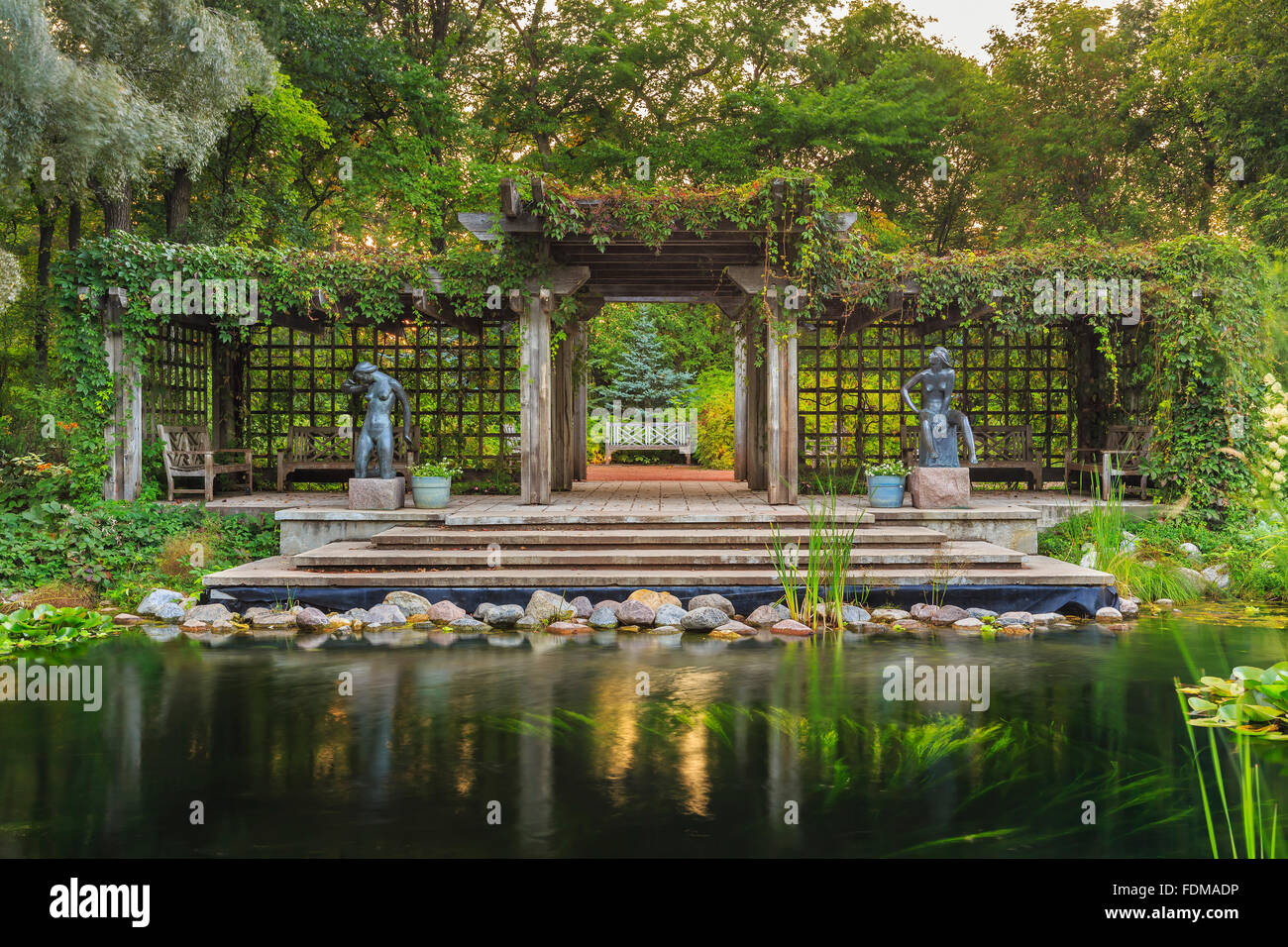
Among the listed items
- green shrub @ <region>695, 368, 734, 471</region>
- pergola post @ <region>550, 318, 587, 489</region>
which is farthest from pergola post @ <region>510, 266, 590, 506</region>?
green shrub @ <region>695, 368, 734, 471</region>

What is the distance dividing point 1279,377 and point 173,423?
37.6 ft

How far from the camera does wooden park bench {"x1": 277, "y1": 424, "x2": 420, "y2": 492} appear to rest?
11344 mm

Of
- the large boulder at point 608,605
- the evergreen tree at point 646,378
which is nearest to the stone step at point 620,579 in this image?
the large boulder at point 608,605

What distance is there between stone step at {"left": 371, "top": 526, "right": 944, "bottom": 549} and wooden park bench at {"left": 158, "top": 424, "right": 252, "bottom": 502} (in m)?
3.02

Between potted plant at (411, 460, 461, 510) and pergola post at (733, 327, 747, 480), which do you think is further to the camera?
pergola post at (733, 327, 747, 480)

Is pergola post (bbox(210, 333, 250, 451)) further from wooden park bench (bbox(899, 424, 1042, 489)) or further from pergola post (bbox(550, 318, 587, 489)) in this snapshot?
wooden park bench (bbox(899, 424, 1042, 489))

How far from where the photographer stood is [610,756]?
4223 millimetres

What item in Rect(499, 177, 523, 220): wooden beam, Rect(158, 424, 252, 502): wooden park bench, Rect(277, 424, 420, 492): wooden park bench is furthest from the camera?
Rect(277, 424, 420, 492): wooden park bench

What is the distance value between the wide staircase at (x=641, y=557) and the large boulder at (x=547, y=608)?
185 millimetres

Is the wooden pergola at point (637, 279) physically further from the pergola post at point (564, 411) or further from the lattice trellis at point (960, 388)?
the lattice trellis at point (960, 388)

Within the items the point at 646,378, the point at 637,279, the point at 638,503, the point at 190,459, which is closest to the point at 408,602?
the point at 638,503

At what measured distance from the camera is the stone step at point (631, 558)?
25.1ft
